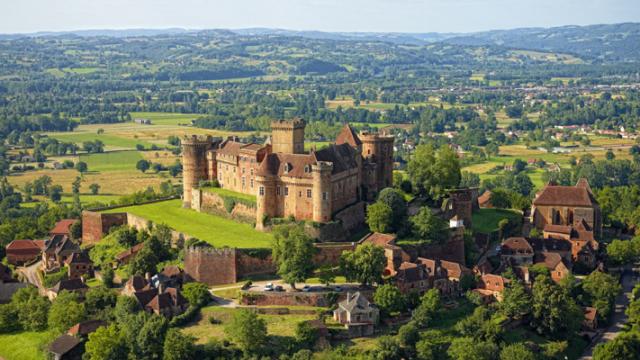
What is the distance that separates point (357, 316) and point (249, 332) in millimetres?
8309

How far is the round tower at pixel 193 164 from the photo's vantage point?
80812 mm

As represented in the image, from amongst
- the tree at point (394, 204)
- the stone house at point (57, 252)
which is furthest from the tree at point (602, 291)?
the stone house at point (57, 252)

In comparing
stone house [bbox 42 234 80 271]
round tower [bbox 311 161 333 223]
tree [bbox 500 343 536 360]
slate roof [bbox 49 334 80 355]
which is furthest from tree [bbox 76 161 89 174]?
tree [bbox 500 343 536 360]

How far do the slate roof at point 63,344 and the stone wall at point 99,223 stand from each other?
20800 millimetres

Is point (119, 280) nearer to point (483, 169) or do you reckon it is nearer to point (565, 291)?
point (565, 291)

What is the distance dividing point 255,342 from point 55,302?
755 inches

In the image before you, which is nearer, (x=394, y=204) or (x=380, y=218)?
(x=380, y=218)

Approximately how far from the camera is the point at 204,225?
241 ft

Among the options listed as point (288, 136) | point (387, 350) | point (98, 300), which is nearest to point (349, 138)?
point (288, 136)

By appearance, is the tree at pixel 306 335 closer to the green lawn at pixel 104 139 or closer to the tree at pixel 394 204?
the tree at pixel 394 204

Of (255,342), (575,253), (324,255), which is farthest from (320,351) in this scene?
(575,253)

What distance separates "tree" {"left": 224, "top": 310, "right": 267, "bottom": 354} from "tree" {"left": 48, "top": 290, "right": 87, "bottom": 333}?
13.6 metres

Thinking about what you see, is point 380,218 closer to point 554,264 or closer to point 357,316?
point 357,316

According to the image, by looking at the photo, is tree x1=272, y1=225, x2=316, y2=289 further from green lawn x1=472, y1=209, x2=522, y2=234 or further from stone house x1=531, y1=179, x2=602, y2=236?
stone house x1=531, y1=179, x2=602, y2=236
